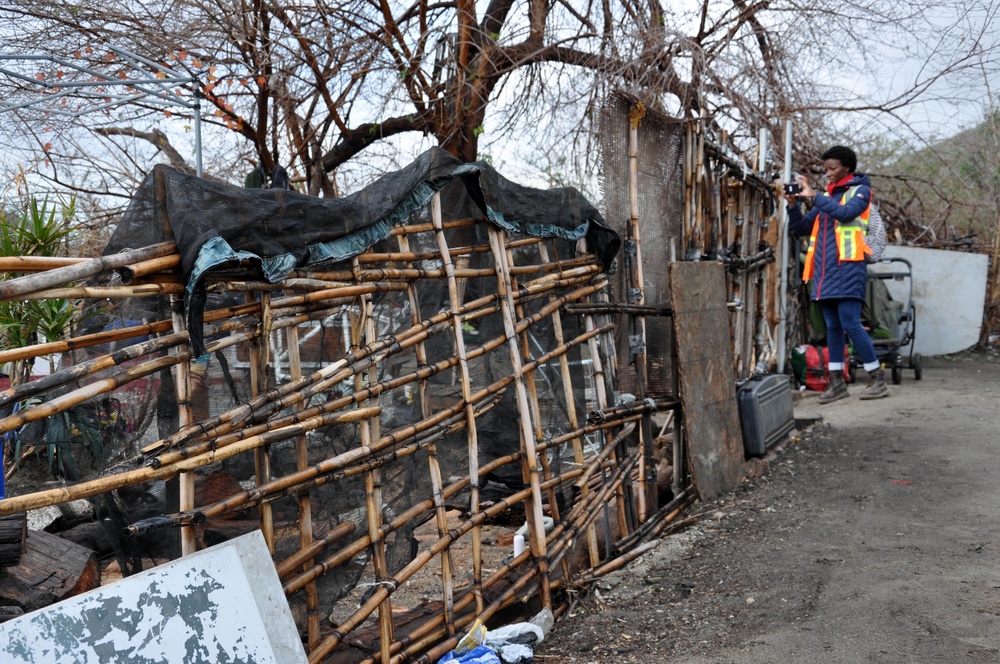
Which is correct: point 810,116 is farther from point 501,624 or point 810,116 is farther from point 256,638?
point 256,638

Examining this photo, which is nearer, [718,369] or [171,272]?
[171,272]

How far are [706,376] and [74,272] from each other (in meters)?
3.86

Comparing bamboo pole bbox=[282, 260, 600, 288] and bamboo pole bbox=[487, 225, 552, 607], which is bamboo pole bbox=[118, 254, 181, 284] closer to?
bamboo pole bbox=[282, 260, 600, 288]

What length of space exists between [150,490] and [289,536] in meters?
0.53

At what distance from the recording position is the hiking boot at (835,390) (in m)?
7.57

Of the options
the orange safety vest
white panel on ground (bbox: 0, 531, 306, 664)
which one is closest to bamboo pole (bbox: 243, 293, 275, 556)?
white panel on ground (bbox: 0, 531, 306, 664)

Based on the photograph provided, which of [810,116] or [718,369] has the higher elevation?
[810,116]

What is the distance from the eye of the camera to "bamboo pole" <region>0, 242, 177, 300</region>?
214cm

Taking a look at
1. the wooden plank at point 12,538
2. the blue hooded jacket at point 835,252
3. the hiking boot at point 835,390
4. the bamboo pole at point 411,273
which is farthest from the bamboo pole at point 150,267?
the hiking boot at point 835,390

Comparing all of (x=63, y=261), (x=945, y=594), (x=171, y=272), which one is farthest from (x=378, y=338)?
(x=945, y=594)

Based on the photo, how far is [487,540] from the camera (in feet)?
19.7

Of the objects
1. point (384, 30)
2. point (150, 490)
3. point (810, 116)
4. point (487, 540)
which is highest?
point (384, 30)

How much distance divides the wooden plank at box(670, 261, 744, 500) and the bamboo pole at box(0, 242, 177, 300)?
322cm

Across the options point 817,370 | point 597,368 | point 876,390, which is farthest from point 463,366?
point 817,370
